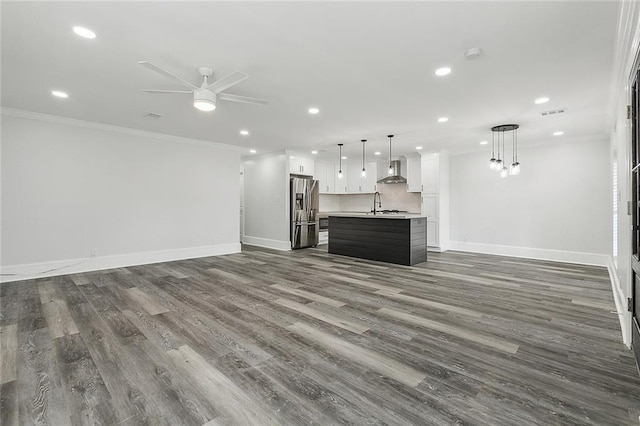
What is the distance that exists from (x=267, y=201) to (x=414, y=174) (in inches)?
163

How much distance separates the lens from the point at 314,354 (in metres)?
2.34

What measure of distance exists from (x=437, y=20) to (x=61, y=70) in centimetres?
383

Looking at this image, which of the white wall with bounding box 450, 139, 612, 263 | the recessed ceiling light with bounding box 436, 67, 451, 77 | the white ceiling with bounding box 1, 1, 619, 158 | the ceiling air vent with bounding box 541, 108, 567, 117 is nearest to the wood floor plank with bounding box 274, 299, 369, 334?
the white ceiling with bounding box 1, 1, 619, 158

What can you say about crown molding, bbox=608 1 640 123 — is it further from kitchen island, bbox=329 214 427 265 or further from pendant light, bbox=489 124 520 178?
kitchen island, bbox=329 214 427 265

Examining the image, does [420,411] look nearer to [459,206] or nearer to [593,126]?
[593,126]

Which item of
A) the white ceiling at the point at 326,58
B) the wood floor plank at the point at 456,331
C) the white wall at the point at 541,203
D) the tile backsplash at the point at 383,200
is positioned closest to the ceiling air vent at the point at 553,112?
the white ceiling at the point at 326,58

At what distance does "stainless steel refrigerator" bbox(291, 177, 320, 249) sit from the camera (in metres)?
7.71

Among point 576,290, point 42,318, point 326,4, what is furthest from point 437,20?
point 42,318

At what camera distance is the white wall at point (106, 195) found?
463 cm

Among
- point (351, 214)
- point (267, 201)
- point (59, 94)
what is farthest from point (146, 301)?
point (267, 201)

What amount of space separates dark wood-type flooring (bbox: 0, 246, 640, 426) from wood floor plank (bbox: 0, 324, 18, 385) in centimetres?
2

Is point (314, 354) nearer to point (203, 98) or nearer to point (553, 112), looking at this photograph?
point (203, 98)

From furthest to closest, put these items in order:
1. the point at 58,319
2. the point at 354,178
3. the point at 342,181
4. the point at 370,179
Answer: the point at 342,181
the point at 354,178
the point at 370,179
the point at 58,319

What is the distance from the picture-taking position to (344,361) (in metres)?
2.24
